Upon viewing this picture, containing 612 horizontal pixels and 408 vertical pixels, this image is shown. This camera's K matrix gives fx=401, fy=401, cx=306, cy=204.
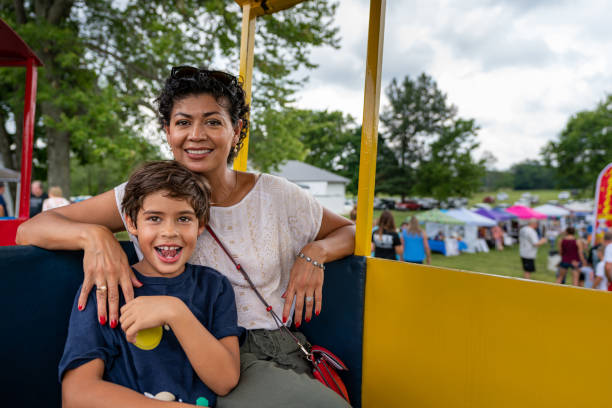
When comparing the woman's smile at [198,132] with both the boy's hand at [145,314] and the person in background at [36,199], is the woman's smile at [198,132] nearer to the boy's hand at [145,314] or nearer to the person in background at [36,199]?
the boy's hand at [145,314]

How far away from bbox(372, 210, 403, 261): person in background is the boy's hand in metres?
5.51

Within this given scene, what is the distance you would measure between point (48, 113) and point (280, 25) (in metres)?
5.87

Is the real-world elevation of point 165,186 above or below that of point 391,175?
below

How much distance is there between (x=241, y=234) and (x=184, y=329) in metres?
0.54

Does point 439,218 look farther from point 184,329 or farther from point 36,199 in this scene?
point 184,329

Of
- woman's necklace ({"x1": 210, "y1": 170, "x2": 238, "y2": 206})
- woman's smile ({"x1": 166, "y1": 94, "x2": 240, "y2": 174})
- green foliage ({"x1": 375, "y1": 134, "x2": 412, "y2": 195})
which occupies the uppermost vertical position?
green foliage ({"x1": 375, "y1": 134, "x2": 412, "y2": 195})

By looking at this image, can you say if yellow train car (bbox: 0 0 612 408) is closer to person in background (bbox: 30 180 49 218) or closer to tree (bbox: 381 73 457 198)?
person in background (bbox: 30 180 49 218)

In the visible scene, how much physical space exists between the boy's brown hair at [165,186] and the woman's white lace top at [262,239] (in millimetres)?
202

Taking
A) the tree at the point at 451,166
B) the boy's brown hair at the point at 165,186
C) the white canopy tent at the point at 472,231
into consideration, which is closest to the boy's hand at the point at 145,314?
the boy's brown hair at the point at 165,186

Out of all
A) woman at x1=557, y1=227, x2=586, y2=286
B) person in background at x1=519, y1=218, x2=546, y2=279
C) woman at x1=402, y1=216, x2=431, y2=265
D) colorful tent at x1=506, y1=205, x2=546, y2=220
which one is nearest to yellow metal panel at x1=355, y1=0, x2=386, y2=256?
woman at x1=402, y1=216, x2=431, y2=265

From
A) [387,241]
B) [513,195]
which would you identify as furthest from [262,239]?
[513,195]

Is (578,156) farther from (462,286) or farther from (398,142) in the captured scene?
(462,286)

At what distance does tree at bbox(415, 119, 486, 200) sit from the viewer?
1212 inches

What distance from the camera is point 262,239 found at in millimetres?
1665
